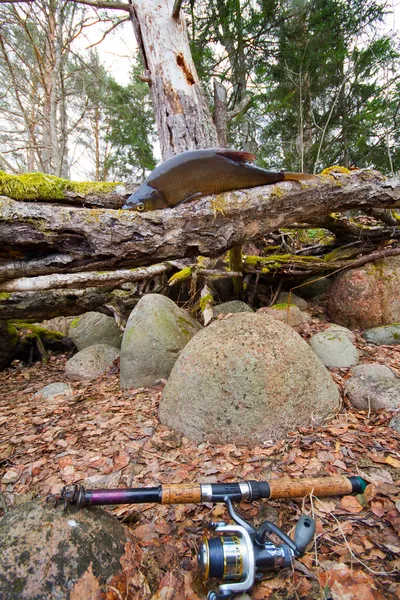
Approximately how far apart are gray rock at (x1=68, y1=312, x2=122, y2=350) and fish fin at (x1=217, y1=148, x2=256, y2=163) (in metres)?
3.48

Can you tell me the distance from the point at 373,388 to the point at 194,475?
6.18 ft

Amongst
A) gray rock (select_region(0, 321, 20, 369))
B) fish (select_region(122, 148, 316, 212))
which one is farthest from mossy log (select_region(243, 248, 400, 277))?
gray rock (select_region(0, 321, 20, 369))

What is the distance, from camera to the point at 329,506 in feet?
6.00

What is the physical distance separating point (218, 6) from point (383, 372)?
10.2 m

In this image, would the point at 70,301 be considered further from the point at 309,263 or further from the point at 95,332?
the point at 309,263

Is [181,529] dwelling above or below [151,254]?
below

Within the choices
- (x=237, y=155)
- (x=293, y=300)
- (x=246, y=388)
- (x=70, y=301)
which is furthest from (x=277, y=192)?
(x=70, y=301)

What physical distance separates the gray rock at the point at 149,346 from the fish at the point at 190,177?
159 cm

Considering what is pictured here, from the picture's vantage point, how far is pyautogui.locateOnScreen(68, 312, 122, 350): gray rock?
5.11 meters

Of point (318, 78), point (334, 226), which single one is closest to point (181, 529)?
point (334, 226)

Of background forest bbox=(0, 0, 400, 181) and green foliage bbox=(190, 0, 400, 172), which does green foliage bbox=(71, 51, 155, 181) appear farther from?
green foliage bbox=(190, 0, 400, 172)

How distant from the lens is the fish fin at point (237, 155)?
263 centimetres

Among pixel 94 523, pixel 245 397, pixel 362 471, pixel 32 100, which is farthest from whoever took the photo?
pixel 32 100

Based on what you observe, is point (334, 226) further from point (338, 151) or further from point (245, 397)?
point (338, 151)
